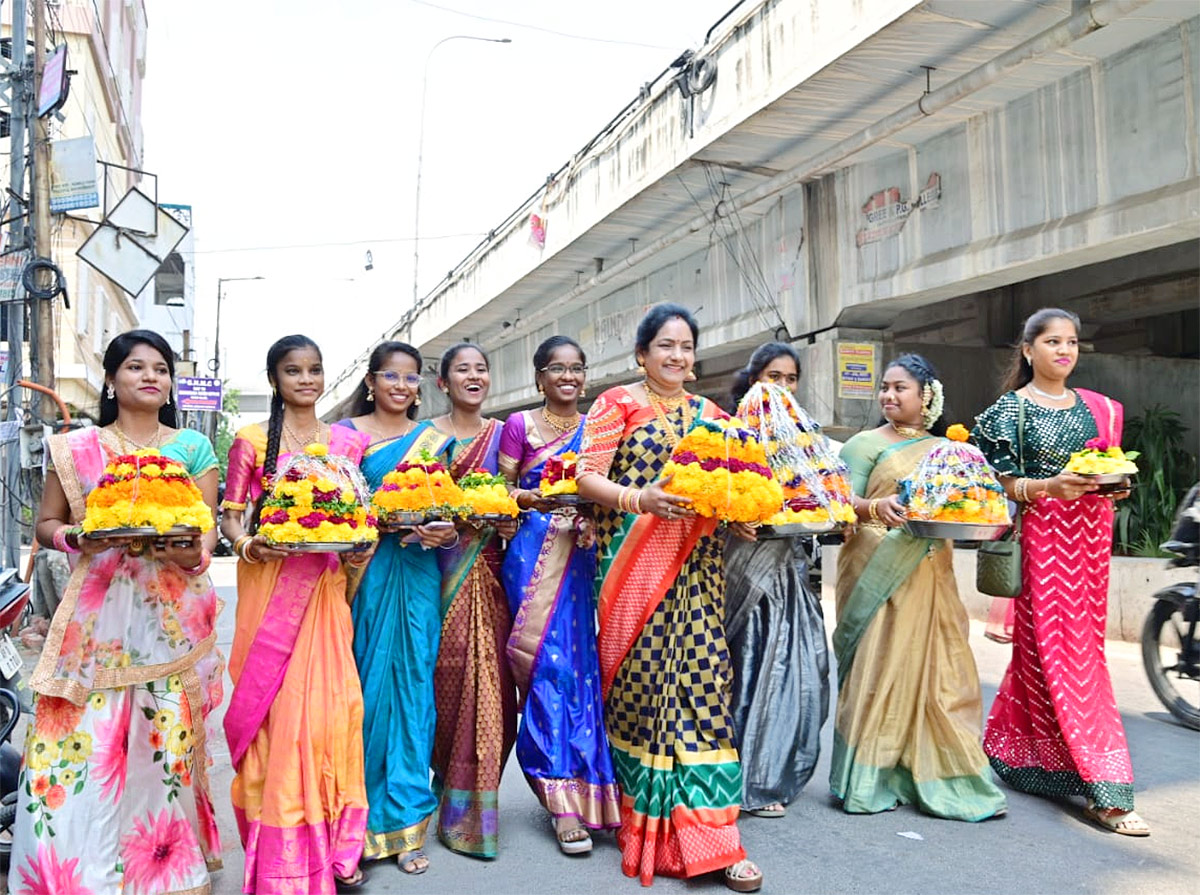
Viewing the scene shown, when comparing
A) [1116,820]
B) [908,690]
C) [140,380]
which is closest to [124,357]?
[140,380]

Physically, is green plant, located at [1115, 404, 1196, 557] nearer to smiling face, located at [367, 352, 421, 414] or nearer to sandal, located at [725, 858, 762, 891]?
sandal, located at [725, 858, 762, 891]

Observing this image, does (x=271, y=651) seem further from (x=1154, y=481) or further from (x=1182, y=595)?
(x=1154, y=481)

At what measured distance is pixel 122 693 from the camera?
319 cm

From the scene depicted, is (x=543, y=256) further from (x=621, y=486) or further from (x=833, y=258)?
(x=621, y=486)

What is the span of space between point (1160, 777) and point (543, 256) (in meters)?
11.6

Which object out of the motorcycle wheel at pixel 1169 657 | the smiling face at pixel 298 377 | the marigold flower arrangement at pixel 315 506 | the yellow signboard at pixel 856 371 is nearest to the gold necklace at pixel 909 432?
the marigold flower arrangement at pixel 315 506

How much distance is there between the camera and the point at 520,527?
4070 millimetres

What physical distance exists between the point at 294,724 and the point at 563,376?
5.92 ft

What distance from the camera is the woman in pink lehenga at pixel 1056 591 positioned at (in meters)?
4.01

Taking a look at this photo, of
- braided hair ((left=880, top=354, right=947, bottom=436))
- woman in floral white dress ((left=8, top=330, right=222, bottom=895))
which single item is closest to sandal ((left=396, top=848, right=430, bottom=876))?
woman in floral white dress ((left=8, top=330, right=222, bottom=895))

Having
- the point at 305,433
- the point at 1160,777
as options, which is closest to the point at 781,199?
the point at 1160,777

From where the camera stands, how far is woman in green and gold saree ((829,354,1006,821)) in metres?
4.03

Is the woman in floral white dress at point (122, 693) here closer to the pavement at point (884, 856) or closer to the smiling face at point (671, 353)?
the pavement at point (884, 856)

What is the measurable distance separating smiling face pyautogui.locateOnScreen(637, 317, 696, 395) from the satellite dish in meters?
8.60
